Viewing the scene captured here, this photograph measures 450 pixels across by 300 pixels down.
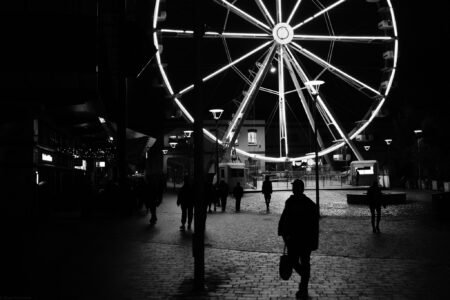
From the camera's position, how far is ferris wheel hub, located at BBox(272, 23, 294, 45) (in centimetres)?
3188

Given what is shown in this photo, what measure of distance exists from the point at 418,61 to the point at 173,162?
5773cm

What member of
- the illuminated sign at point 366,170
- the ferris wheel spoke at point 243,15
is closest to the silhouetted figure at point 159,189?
the ferris wheel spoke at point 243,15

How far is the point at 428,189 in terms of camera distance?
40375 mm

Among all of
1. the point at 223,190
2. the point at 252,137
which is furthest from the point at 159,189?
the point at 252,137

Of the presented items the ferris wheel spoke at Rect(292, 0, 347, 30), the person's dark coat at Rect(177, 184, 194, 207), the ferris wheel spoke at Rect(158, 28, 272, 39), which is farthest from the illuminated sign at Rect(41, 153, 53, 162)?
the ferris wheel spoke at Rect(292, 0, 347, 30)

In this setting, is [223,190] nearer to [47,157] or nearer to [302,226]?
[47,157]

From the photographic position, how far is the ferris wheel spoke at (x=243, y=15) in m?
30.8

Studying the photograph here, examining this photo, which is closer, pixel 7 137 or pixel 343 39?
pixel 7 137

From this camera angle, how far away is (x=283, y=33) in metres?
31.9

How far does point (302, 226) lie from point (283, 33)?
26277mm

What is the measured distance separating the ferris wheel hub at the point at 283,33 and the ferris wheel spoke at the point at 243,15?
1.66ft

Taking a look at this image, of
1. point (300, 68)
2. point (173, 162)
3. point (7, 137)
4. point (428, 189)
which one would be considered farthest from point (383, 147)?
point (7, 137)

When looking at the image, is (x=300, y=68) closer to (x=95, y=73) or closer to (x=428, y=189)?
(x=428, y=189)

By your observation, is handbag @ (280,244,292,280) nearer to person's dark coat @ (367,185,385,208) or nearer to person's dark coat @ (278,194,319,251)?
person's dark coat @ (278,194,319,251)
